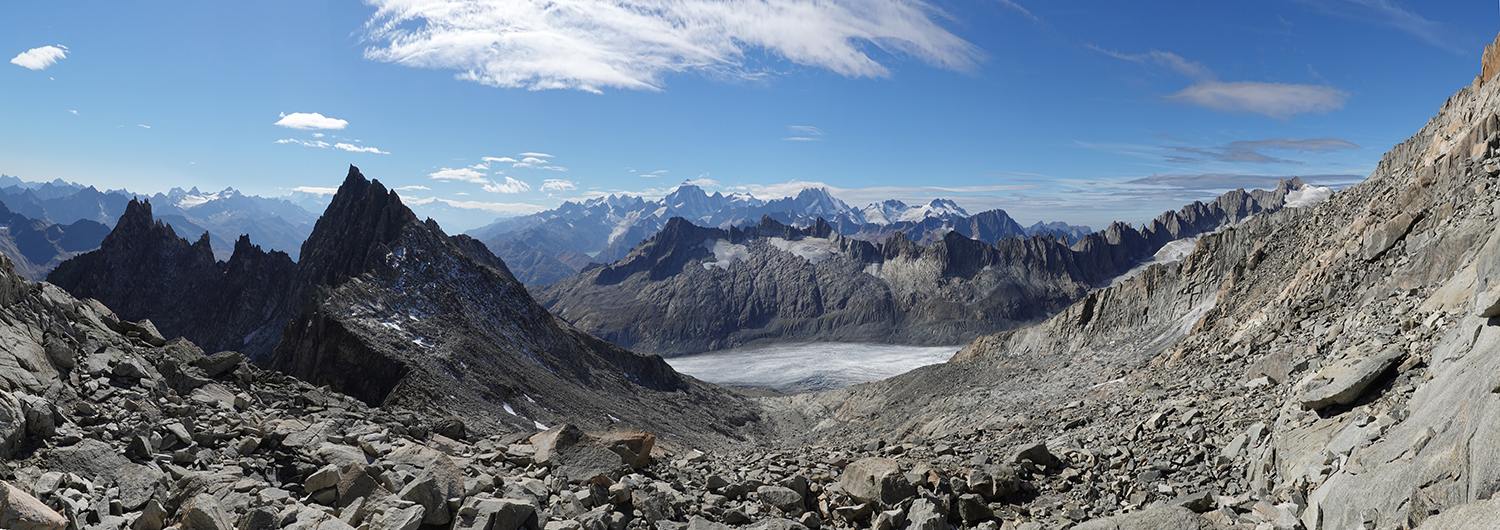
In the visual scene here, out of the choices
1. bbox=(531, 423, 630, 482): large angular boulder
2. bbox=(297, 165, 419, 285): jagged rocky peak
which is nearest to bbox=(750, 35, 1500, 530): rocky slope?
bbox=(531, 423, 630, 482): large angular boulder

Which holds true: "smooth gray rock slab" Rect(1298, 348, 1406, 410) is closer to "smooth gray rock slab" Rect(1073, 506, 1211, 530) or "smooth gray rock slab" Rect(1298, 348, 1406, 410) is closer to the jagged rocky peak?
"smooth gray rock slab" Rect(1073, 506, 1211, 530)

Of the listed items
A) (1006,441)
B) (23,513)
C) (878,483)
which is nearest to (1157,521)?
(878,483)

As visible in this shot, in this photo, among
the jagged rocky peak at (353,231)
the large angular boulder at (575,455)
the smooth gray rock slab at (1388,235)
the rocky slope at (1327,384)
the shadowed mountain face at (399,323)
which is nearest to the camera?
the rocky slope at (1327,384)

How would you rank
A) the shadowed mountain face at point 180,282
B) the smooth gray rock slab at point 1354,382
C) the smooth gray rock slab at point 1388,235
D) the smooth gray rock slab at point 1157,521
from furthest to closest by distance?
the shadowed mountain face at point 180,282, the smooth gray rock slab at point 1388,235, the smooth gray rock slab at point 1354,382, the smooth gray rock slab at point 1157,521

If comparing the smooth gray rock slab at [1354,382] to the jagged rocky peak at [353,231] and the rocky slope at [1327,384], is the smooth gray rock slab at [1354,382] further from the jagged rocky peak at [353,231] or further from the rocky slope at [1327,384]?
the jagged rocky peak at [353,231]

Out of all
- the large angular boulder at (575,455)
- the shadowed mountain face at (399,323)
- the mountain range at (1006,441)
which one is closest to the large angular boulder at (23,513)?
the mountain range at (1006,441)

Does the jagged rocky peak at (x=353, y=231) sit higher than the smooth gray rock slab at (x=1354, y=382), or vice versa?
the jagged rocky peak at (x=353, y=231)

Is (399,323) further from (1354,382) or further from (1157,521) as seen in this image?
A: (1354,382)

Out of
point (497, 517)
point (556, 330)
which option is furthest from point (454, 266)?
point (497, 517)
